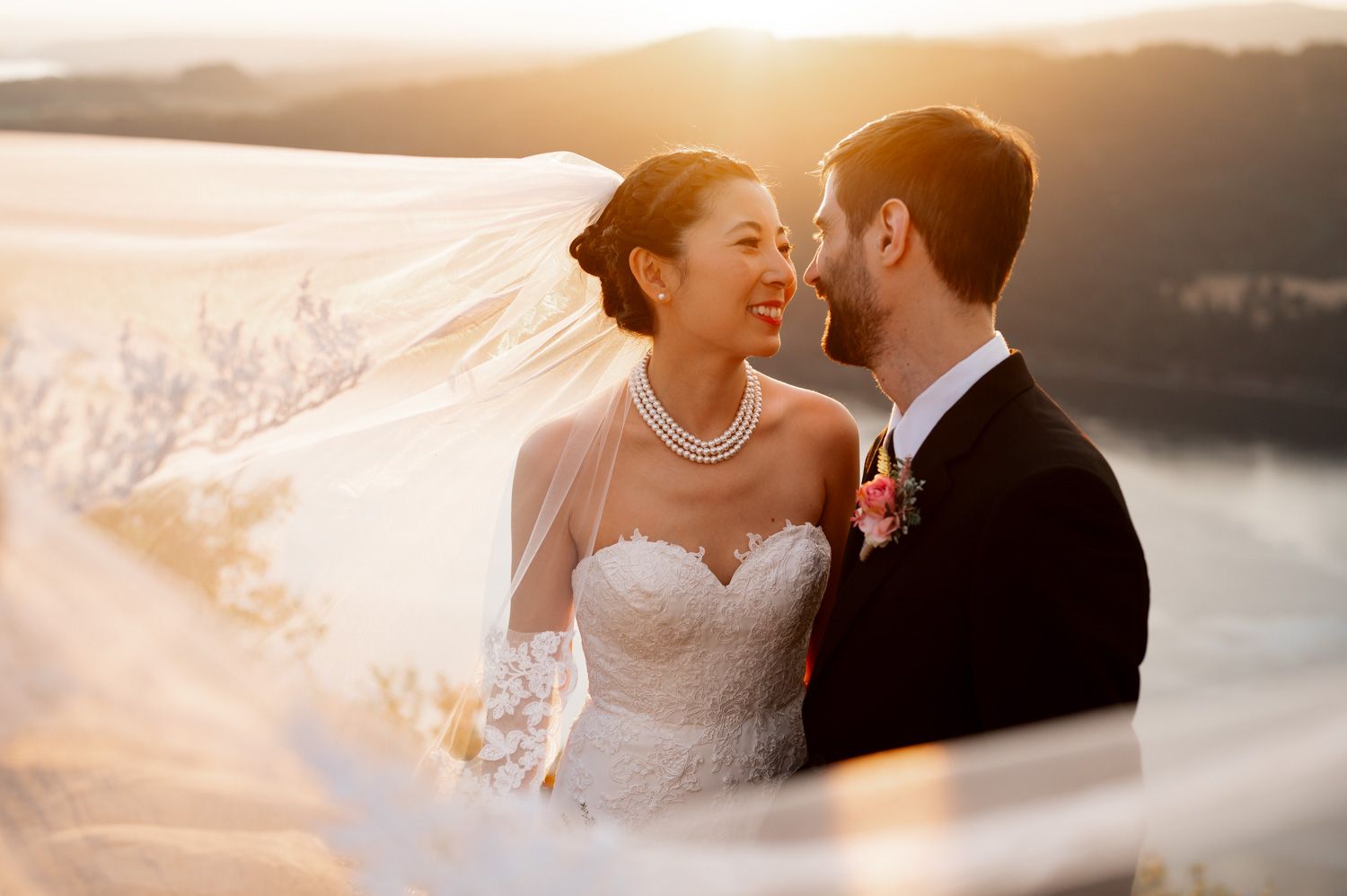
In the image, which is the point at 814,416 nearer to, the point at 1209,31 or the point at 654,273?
the point at 654,273

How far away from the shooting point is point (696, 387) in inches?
107

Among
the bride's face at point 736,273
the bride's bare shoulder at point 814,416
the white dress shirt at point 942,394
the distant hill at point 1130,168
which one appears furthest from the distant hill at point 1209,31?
the white dress shirt at point 942,394

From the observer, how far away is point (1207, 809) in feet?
2.90

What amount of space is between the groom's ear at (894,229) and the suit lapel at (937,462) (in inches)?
12.2

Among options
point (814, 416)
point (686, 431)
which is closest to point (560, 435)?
point (686, 431)

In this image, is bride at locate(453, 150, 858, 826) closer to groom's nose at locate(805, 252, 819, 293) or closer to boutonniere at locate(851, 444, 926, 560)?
groom's nose at locate(805, 252, 819, 293)

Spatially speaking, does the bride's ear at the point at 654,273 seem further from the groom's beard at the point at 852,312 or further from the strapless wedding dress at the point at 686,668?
the strapless wedding dress at the point at 686,668

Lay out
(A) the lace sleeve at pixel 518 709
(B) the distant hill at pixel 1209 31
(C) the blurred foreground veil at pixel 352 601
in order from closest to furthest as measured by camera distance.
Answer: (C) the blurred foreground veil at pixel 352 601
(A) the lace sleeve at pixel 518 709
(B) the distant hill at pixel 1209 31

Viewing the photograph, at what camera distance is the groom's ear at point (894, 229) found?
2.09 meters

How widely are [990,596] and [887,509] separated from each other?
0.28 m

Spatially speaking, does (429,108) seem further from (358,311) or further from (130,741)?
(130,741)

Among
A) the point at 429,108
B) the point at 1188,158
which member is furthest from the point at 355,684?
the point at 1188,158

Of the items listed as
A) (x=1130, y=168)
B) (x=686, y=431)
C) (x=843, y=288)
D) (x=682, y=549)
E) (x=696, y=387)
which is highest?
(x=1130, y=168)

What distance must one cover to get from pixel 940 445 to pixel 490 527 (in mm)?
1131
